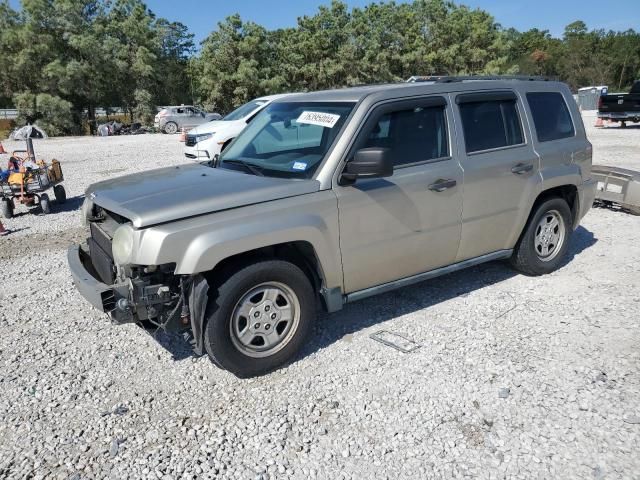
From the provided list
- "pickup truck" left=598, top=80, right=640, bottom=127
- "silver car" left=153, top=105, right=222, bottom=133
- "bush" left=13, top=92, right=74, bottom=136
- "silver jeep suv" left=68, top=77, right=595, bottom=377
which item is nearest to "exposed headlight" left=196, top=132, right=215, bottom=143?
"silver jeep suv" left=68, top=77, right=595, bottom=377

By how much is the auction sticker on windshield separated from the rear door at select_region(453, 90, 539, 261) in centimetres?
115

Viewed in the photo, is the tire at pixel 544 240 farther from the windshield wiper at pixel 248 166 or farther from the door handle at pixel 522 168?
the windshield wiper at pixel 248 166

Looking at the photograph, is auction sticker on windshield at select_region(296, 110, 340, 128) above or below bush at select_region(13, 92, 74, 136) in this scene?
below

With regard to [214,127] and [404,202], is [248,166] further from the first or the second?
[214,127]

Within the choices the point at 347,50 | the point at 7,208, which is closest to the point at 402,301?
the point at 7,208

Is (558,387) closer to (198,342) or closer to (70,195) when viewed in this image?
(198,342)

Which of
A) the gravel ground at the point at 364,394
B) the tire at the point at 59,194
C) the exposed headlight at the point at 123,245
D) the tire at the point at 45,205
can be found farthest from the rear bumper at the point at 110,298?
the tire at the point at 59,194

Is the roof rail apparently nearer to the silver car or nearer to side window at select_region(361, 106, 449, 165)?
side window at select_region(361, 106, 449, 165)

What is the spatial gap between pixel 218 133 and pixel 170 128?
60.1 feet

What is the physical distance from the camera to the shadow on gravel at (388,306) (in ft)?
13.7

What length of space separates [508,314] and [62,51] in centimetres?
3892

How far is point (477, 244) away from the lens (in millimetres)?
4652

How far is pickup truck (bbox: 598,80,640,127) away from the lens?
69.1 ft

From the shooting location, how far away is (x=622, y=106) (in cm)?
2141
